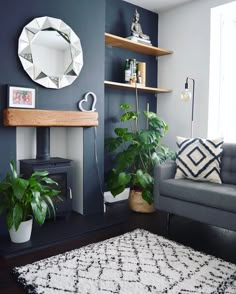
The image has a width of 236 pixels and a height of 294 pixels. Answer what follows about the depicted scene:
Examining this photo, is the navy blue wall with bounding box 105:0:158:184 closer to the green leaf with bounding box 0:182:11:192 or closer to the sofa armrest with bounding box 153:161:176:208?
the sofa armrest with bounding box 153:161:176:208

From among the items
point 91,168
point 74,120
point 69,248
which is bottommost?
point 69,248

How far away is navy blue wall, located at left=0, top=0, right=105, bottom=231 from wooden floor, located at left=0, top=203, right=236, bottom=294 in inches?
20.8

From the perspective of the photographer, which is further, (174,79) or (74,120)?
(174,79)

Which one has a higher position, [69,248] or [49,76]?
[49,76]

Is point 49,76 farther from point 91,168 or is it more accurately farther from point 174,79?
point 174,79

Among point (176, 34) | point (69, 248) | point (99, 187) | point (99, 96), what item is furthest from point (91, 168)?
point (176, 34)

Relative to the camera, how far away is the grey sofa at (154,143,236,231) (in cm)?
233

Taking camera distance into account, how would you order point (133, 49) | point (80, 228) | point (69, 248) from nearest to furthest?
point (69, 248) → point (80, 228) → point (133, 49)

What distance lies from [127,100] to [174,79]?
74cm

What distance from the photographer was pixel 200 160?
2.81 meters

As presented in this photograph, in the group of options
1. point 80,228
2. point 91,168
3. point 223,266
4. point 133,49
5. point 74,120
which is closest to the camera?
point 223,266

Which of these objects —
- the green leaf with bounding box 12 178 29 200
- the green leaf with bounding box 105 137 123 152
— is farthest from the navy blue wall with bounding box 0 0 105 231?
the green leaf with bounding box 12 178 29 200

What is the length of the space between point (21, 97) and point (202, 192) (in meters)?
1.80

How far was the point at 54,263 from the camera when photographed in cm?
202
